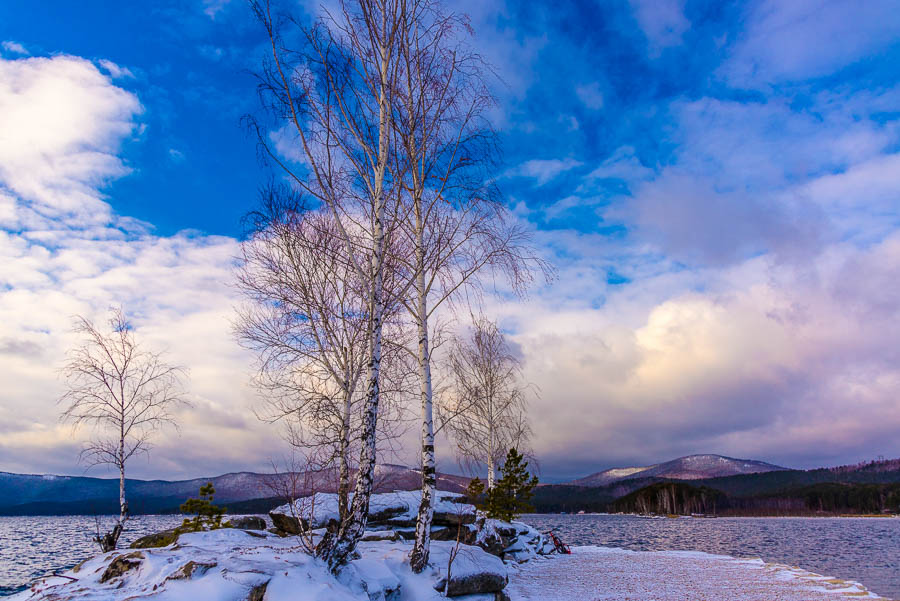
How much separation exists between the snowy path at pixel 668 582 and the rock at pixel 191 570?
8520 mm

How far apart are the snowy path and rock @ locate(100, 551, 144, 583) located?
9.25 metres

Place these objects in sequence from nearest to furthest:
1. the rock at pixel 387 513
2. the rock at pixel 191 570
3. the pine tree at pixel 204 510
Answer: the rock at pixel 191 570, the pine tree at pixel 204 510, the rock at pixel 387 513

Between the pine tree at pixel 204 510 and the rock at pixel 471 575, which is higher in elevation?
the pine tree at pixel 204 510

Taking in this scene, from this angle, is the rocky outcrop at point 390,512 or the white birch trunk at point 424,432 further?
the rocky outcrop at point 390,512

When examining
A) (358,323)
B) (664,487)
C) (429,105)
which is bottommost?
(664,487)

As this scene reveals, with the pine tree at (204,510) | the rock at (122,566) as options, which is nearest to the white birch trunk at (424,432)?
the rock at (122,566)

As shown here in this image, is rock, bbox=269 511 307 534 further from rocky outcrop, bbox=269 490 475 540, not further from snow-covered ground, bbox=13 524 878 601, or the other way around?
snow-covered ground, bbox=13 524 878 601

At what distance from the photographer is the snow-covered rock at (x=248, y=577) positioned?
791 cm

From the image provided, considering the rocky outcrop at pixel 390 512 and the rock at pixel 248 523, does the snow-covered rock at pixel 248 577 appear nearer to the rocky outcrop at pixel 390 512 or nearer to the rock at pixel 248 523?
the rocky outcrop at pixel 390 512

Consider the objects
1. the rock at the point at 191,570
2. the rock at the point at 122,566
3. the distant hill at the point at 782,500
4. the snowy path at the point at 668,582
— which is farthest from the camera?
the distant hill at the point at 782,500

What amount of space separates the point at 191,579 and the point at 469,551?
7.39 meters

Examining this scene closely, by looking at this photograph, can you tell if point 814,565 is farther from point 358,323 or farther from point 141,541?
point 141,541

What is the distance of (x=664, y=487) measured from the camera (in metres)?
173

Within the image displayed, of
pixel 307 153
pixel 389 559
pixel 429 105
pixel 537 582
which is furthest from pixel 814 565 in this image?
pixel 307 153
